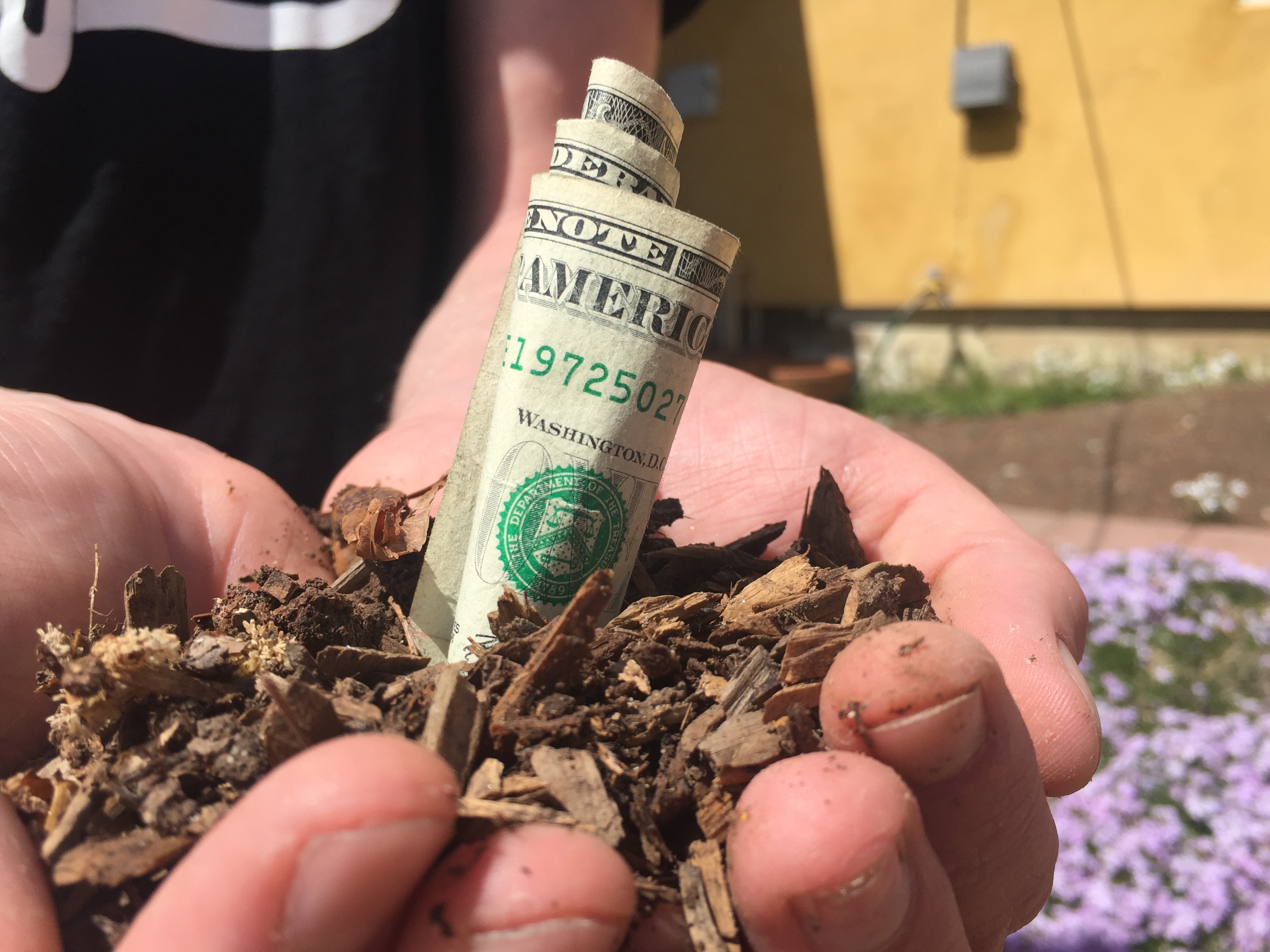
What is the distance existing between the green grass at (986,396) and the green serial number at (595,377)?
6984 millimetres

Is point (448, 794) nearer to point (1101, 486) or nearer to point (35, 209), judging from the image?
point (35, 209)

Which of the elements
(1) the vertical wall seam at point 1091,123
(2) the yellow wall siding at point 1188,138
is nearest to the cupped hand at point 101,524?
(1) the vertical wall seam at point 1091,123

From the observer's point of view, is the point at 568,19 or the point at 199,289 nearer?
the point at 199,289

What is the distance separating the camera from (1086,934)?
3.06 meters

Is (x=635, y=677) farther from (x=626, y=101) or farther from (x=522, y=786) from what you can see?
(x=626, y=101)

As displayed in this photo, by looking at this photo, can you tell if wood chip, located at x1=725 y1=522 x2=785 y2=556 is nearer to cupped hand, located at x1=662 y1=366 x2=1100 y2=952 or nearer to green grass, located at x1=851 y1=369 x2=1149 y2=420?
cupped hand, located at x1=662 y1=366 x2=1100 y2=952

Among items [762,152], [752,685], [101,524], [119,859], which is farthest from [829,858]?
[762,152]

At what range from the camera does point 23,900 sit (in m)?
1.27

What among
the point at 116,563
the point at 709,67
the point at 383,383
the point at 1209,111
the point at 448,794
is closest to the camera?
the point at 448,794

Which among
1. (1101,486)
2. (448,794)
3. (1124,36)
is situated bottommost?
(1101,486)

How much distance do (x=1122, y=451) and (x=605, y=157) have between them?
21.3ft

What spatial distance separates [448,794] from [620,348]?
784mm

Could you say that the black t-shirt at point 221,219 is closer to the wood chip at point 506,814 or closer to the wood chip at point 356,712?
the wood chip at point 356,712

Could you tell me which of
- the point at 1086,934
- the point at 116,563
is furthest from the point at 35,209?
the point at 1086,934
